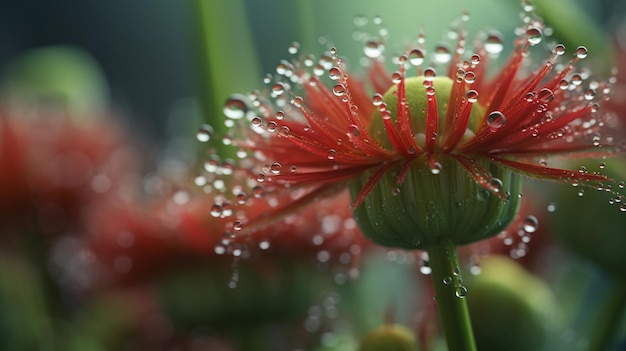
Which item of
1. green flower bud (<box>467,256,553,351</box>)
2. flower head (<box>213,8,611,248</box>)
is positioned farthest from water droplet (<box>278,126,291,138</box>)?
green flower bud (<box>467,256,553,351</box>)

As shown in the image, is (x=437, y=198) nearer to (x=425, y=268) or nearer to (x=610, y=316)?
(x=425, y=268)

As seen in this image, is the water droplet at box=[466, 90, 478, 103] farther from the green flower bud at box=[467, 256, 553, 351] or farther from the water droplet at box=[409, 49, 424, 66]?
the green flower bud at box=[467, 256, 553, 351]

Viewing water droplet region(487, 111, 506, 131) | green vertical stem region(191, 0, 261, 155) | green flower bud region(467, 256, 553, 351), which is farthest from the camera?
green vertical stem region(191, 0, 261, 155)

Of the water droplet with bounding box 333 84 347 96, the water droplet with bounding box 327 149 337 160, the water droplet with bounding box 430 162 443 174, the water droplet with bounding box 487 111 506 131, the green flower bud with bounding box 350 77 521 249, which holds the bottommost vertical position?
the green flower bud with bounding box 350 77 521 249

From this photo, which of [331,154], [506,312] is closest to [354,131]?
[331,154]

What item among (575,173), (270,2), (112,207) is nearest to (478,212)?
(575,173)

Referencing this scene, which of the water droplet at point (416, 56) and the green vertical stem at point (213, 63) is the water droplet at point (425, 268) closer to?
the water droplet at point (416, 56)
